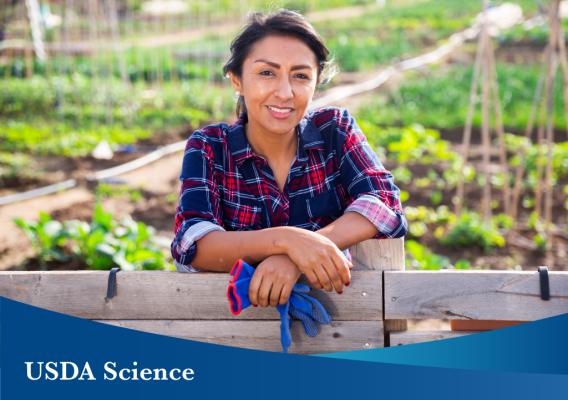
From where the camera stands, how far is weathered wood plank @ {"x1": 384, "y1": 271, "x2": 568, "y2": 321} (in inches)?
86.8

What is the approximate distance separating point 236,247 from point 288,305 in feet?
0.77

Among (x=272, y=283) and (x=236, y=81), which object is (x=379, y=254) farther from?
(x=236, y=81)

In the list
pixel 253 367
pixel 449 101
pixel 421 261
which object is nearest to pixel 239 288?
pixel 253 367

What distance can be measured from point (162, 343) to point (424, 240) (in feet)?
11.4

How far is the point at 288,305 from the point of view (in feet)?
7.30

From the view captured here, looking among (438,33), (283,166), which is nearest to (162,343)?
(283,166)

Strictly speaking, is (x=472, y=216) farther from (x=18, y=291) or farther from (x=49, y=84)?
(x=49, y=84)

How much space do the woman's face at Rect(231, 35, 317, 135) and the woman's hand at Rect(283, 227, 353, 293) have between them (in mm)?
457

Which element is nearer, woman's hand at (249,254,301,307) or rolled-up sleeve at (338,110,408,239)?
woman's hand at (249,254,301,307)

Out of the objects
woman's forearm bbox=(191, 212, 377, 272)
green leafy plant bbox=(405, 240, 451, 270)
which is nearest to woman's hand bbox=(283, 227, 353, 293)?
woman's forearm bbox=(191, 212, 377, 272)

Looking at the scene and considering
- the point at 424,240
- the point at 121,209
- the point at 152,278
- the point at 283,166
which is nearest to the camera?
the point at 152,278

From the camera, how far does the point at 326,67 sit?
2785 mm

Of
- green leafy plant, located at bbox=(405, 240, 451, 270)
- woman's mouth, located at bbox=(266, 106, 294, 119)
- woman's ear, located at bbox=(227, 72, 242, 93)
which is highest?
woman's ear, located at bbox=(227, 72, 242, 93)

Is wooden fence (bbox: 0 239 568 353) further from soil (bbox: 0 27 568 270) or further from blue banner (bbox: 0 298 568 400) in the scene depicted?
soil (bbox: 0 27 568 270)
